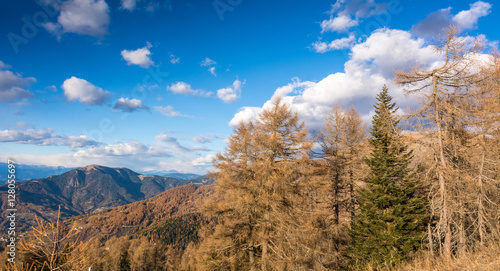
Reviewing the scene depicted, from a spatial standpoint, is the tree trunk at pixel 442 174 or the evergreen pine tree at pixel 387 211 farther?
the evergreen pine tree at pixel 387 211

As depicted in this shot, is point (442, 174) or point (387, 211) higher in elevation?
point (442, 174)

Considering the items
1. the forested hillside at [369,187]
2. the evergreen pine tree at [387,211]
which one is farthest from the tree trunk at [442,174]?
the evergreen pine tree at [387,211]

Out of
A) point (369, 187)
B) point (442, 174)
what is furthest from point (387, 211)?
point (442, 174)

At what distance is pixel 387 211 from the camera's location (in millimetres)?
15164

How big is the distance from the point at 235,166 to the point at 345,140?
31.2 ft

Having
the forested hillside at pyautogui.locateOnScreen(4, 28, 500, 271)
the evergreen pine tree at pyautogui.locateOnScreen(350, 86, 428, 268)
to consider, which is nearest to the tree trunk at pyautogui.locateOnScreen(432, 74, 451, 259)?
the forested hillside at pyautogui.locateOnScreen(4, 28, 500, 271)

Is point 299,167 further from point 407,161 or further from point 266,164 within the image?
point 407,161

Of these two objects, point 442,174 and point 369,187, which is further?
point 369,187

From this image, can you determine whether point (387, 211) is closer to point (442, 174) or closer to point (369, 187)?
point (369, 187)

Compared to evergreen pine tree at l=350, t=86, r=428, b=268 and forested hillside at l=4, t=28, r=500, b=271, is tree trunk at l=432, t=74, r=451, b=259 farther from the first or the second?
evergreen pine tree at l=350, t=86, r=428, b=268

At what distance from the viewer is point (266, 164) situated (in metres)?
13.3

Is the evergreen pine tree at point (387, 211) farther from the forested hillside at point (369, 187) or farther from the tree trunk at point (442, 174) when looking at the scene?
the tree trunk at point (442, 174)

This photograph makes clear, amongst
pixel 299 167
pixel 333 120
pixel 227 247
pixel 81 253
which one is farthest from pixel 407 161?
pixel 81 253

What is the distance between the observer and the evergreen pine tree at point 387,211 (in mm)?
14578
